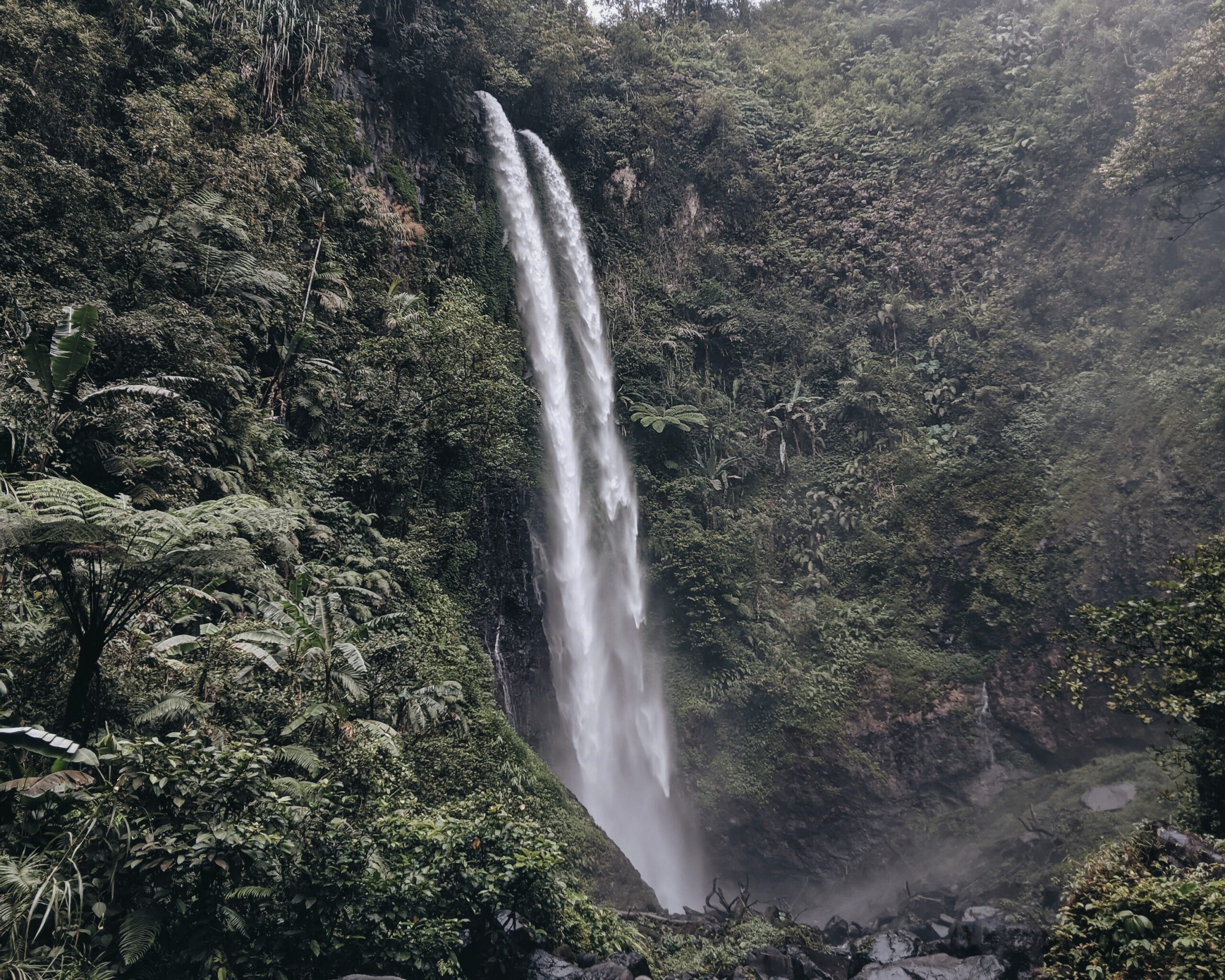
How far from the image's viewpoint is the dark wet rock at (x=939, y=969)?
867 cm

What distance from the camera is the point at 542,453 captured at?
17844mm

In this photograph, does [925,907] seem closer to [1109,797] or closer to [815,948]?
[815,948]

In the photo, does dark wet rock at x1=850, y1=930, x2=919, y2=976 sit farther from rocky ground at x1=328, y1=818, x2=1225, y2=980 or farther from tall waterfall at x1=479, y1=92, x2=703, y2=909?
tall waterfall at x1=479, y1=92, x2=703, y2=909

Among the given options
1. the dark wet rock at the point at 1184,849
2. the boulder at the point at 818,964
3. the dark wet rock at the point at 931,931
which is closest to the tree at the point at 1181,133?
the dark wet rock at the point at 1184,849

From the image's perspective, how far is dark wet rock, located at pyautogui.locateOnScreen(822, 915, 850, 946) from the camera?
13.2m

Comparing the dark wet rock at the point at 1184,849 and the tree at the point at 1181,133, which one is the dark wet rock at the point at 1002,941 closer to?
the dark wet rock at the point at 1184,849

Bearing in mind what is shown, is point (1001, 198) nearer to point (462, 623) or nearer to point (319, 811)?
point (462, 623)

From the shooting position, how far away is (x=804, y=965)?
973 cm

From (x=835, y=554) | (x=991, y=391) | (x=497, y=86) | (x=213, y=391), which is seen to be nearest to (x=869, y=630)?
(x=835, y=554)

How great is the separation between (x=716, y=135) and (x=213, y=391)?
21256mm

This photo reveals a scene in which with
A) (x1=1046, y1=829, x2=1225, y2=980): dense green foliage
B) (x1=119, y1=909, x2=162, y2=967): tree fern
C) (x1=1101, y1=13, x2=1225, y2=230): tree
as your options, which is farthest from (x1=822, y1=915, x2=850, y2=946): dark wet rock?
(x1=1101, y1=13, x2=1225, y2=230): tree

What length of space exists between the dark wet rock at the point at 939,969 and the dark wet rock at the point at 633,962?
9.66 ft

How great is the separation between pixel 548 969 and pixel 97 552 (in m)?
5.36

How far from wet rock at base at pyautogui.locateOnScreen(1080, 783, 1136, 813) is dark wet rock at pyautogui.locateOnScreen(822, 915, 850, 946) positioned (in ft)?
17.9
